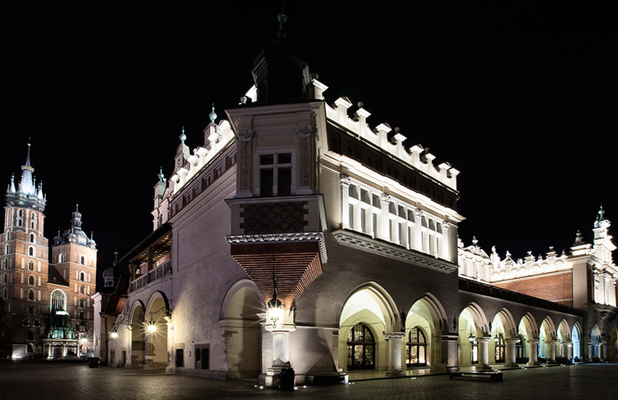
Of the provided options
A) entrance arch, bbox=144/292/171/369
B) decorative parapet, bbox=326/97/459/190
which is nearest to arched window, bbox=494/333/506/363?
decorative parapet, bbox=326/97/459/190

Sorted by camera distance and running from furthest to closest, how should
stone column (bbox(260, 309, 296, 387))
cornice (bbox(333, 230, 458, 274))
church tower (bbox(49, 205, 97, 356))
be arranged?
church tower (bbox(49, 205, 97, 356)) → cornice (bbox(333, 230, 458, 274)) → stone column (bbox(260, 309, 296, 387))

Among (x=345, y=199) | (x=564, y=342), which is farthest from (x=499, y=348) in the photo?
(x=345, y=199)

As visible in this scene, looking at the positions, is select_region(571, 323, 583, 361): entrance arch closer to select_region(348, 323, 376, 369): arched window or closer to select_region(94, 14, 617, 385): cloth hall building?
select_region(94, 14, 617, 385): cloth hall building

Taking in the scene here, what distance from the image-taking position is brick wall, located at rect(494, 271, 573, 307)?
165ft

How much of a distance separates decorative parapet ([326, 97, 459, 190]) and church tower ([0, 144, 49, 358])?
274ft

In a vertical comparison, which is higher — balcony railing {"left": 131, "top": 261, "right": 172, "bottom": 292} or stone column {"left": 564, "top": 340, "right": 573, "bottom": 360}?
balcony railing {"left": 131, "top": 261, "right": 172, "bottom": 292}

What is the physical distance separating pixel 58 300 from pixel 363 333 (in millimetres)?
97787

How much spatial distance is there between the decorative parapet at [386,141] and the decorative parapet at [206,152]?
507 cm

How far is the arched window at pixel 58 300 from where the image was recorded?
107787 millimetres

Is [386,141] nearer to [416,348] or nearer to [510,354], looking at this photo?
[416,348]

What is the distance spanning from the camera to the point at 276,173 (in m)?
17.8

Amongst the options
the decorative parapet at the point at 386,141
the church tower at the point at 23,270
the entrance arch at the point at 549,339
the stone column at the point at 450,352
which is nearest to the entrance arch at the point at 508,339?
the entrance arch at the point at 549,339

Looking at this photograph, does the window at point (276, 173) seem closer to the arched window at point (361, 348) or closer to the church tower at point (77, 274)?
the arched window at point (361, 348)

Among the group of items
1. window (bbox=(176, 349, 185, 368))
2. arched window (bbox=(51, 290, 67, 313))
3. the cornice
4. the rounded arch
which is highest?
the cornice
